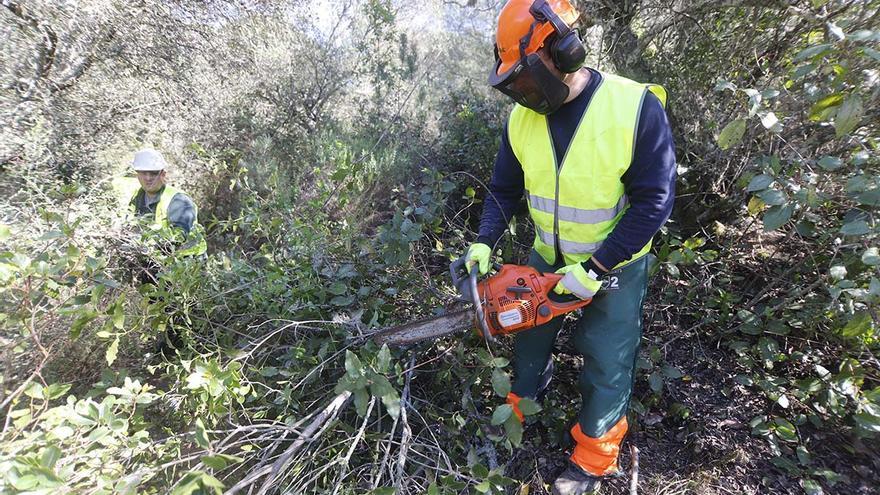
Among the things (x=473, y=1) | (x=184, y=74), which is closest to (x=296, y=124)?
(x=184, y=74)

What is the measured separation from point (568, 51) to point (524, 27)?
190 millimetres

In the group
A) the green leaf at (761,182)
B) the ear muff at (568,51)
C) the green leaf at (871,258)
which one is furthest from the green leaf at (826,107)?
the ear muff at (568,51)

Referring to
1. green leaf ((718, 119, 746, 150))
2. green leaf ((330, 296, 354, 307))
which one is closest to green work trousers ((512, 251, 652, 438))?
green leaf ((718, 119, 746, 150))

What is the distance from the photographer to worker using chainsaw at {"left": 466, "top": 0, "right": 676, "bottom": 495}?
1484 millimetres

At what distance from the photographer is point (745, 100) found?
229 cm

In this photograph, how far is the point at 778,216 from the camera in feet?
5.41

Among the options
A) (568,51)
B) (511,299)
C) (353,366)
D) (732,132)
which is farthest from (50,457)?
(732,132)

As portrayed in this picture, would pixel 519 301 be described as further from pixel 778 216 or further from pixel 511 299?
pixel 778 216

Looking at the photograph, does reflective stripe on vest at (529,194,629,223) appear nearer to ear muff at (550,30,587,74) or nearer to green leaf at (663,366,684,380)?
ear muff at (550,30,587,74)

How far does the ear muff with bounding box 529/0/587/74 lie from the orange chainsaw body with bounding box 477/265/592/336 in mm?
850

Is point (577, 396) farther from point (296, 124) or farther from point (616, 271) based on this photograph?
point (296, 124)

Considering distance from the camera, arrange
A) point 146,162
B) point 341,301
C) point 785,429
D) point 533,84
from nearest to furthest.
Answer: point 533,84 < point 785,429 < point 341,301 < point 146,162

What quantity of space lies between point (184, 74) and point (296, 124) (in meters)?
1.36

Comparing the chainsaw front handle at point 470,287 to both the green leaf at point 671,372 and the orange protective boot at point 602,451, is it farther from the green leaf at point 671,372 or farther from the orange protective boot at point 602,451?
the green leaf at point 671,372
